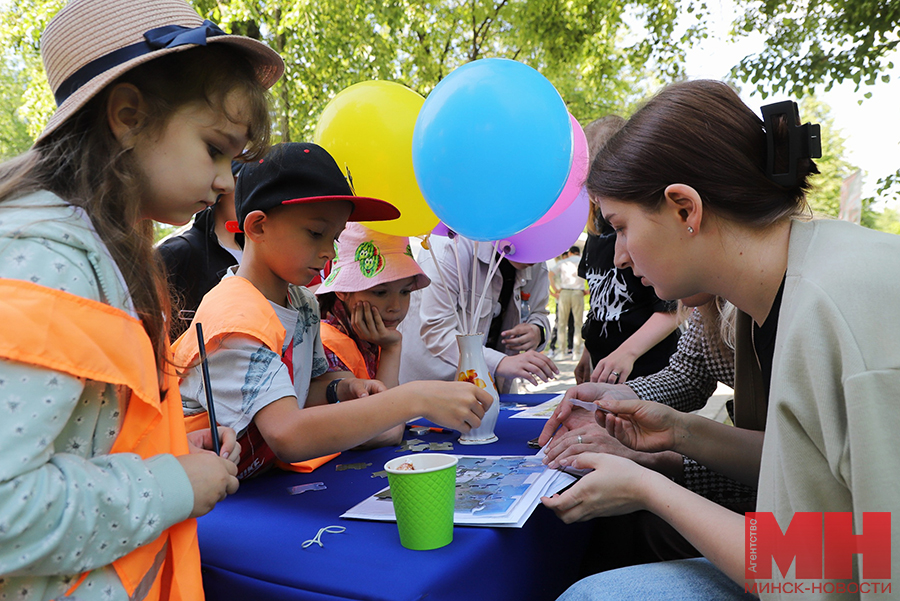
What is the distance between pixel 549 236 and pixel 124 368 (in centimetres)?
230

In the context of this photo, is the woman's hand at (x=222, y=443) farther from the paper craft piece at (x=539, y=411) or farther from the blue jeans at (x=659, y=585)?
the paper craft piece at (x=539, y=411)

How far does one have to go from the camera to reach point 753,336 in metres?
1.66

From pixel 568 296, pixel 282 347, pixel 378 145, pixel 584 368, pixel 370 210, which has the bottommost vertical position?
pixel 568 296

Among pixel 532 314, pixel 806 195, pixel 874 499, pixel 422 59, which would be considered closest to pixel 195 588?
pixel 874 499

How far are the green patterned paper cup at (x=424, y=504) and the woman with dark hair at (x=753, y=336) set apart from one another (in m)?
0.27

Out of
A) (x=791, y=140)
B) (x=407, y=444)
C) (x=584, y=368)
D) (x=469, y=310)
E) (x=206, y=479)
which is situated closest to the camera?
(x=206, y=479)

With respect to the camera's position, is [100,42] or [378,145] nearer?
[100,42]

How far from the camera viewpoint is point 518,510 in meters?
1.29

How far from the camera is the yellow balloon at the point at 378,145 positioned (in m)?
2.55

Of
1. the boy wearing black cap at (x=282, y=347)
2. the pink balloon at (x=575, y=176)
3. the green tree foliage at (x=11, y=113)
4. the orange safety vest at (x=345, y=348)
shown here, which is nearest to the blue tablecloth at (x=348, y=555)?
the boy wearing black cap at (x=282, y=347)

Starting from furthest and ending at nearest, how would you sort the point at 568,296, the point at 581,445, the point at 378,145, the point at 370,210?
the point at 568,296, the point at 378,145, the point at 370,210, the point at 581,445

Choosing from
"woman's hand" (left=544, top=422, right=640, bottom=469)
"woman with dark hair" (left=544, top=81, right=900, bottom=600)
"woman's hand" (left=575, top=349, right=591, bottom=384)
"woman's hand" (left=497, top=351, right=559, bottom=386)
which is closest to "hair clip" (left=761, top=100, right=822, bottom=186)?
"woman with dark hair" (left=544, top=81, right=900, bottom=600)

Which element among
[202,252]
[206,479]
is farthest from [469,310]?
[206,479]

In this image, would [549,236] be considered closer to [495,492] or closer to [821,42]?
[495,492]
